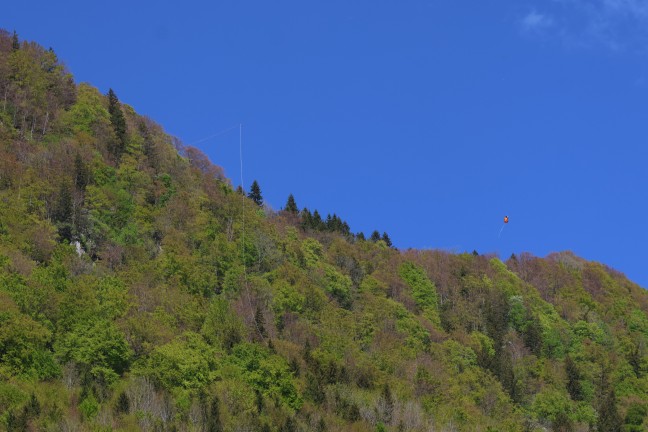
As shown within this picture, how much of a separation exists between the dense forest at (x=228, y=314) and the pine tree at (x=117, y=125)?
27 cm

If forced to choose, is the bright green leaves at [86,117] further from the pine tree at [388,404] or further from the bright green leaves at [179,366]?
the pine tree at [388,404]

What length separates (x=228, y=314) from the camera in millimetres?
85000

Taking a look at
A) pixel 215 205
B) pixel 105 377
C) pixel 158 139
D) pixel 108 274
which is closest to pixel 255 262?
pixel 215 205

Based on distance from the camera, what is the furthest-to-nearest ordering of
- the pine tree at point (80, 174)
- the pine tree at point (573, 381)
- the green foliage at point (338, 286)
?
the green foliage at point (338, 286) < the pine tree at point (573, 381) < the pine tree at point (80, 174)

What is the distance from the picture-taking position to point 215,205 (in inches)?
4269

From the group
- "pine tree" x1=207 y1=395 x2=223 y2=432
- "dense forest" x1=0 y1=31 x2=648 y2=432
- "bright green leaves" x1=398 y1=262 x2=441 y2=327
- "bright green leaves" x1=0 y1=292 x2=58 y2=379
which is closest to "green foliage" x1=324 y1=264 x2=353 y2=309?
"dense forest" x1=0 y1=31 x2=648 y2=432

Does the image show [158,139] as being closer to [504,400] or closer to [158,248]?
[158,248]

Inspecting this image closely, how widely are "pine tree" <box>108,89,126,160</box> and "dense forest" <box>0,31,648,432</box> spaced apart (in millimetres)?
274

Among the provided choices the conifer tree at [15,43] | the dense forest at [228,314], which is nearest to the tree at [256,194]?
the dense forest at [228,314]

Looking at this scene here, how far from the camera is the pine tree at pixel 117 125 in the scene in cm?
10956

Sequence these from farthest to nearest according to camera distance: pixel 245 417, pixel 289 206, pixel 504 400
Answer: pixel 289 206
pixel 504 400
pixel 245 417

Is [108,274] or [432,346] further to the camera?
[432,346]

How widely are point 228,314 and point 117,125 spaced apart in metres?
38.5

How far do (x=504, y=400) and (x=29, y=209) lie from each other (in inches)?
2029
